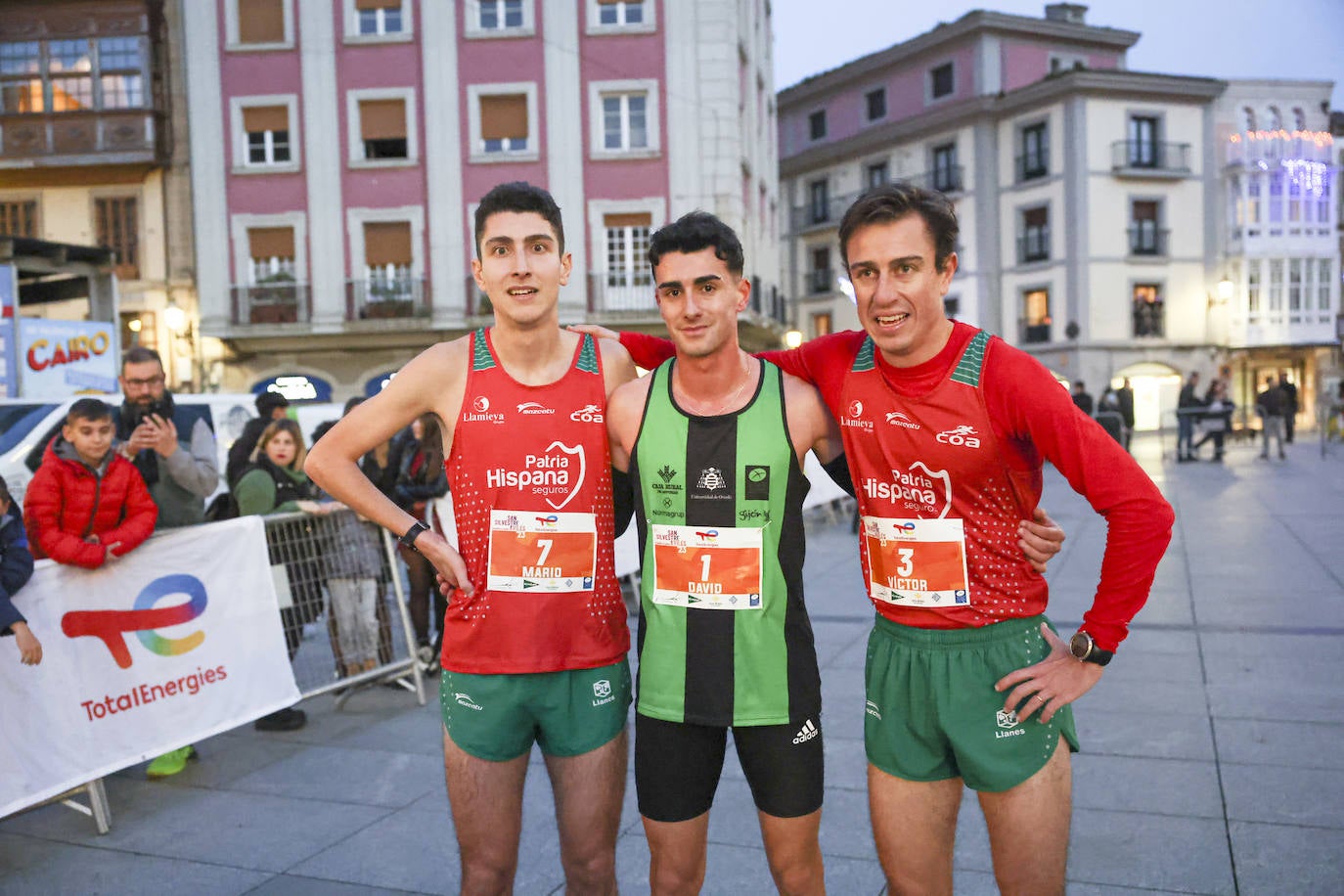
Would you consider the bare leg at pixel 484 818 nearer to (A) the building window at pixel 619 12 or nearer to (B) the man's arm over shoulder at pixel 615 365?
(B) the man's arm over shoulder at pixel 615 365

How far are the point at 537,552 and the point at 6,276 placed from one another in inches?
436

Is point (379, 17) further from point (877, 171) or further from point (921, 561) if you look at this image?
point (921, 561)

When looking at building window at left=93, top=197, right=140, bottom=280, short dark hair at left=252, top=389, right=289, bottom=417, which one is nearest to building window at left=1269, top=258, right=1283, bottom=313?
building window at left=93, top=197, right=140, bottom=280

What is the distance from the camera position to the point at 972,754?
8.05 ft

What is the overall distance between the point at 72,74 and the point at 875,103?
29205 mm

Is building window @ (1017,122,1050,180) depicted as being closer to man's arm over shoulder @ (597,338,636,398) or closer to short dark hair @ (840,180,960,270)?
man's arm over shoulder @ (597,338,636,398)

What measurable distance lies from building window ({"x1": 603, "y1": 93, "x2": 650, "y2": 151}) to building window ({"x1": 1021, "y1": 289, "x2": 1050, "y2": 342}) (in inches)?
737

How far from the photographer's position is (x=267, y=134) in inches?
1005

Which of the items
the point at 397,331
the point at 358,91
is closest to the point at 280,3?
the point at 358,91

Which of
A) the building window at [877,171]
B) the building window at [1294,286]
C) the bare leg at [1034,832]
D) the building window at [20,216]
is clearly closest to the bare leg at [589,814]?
the bare leg at [1034,832]

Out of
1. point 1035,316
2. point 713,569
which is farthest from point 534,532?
point 1035,316

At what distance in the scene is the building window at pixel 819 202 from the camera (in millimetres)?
43281

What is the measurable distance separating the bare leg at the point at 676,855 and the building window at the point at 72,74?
1069 inches

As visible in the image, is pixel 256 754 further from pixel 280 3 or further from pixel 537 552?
pixel 280 3
